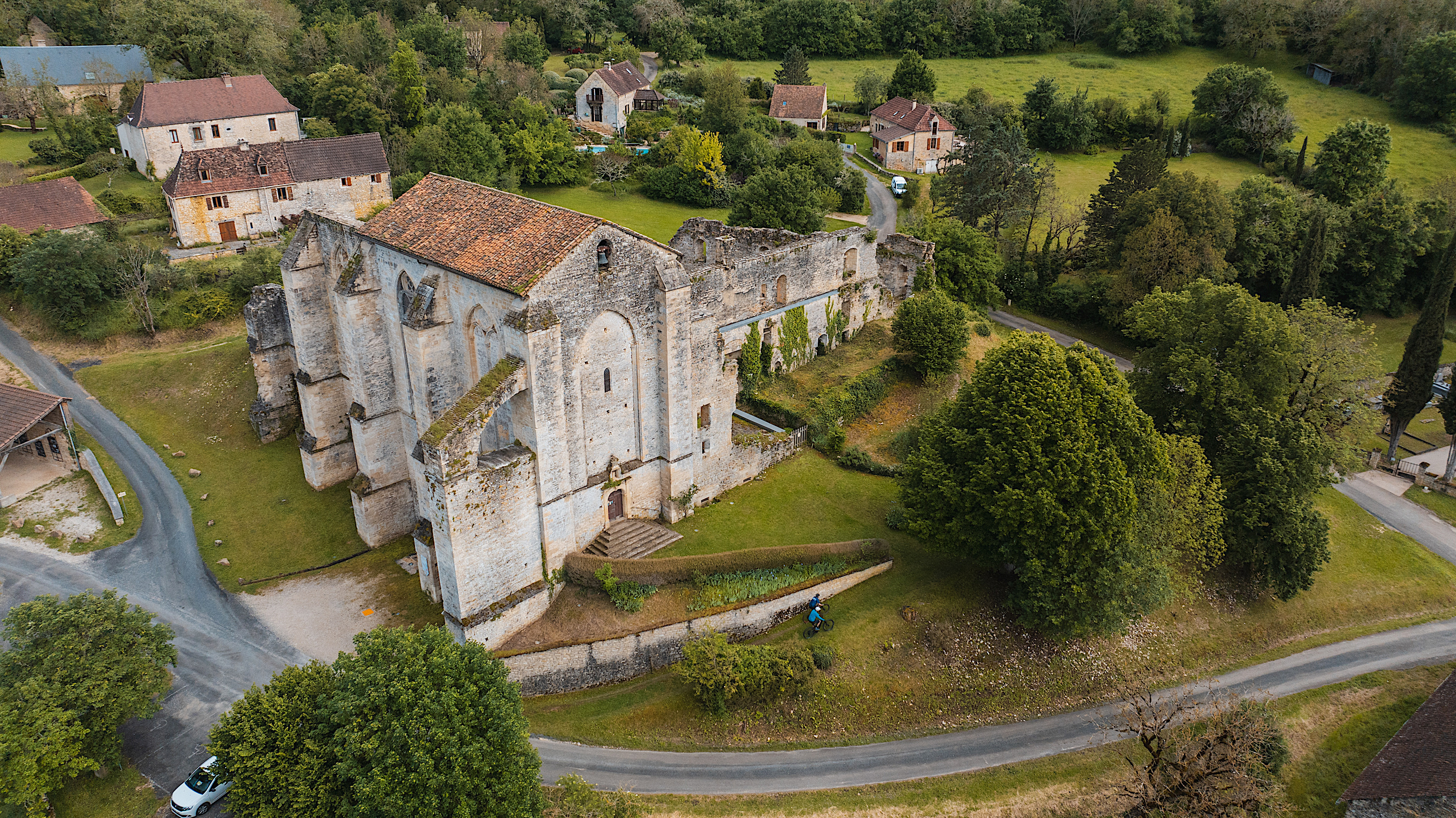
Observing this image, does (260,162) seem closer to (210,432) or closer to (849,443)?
(210,432)

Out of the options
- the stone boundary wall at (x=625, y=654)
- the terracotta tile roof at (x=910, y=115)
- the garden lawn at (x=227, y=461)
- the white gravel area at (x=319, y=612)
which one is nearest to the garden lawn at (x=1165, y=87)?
the terracotta tile roof at (x=910, y=115)

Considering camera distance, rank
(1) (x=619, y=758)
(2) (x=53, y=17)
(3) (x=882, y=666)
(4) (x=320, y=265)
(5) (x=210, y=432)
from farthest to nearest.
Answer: (2) (x=53, y=17) → (5) (x=210, y=432) → (4) (x=320, y=265) → (3) (x=882, y=666) → (1) (x=619, y=758)

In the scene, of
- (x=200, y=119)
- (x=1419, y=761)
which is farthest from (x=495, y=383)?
(x=200, y=119)

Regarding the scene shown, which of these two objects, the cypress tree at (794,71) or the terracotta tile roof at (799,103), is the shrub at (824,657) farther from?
the cypress tree at (794,71)

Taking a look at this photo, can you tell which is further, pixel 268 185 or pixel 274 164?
pixel 274 164

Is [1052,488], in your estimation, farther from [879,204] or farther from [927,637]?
[879,204]

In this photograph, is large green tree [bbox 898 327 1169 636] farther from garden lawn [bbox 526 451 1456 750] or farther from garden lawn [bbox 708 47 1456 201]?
garden lawn [bbox 708 47 1456 201]

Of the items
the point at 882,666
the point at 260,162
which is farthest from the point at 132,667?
the point at 260,162
